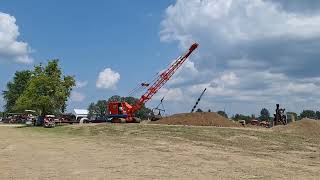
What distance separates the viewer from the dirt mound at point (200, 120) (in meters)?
58.1

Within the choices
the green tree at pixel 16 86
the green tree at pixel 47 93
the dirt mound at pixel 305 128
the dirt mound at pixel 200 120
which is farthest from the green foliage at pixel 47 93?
the green tree at pixel 16 86

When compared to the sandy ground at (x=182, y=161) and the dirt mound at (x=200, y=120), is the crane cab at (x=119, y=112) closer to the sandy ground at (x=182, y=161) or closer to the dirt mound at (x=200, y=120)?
the dirt mound at (x=200, y=120)

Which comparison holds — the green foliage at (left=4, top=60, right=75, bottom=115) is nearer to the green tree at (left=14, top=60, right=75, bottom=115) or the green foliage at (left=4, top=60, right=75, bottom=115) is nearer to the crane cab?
the green tree at (left=14, top=60, right=75, bottom=115)

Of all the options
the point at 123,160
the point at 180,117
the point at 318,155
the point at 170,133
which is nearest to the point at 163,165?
the point at 123,160

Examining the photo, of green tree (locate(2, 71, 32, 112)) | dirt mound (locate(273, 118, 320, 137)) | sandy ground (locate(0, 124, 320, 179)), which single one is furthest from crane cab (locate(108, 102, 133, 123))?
green tree (locate(2, 71, 32, 112))

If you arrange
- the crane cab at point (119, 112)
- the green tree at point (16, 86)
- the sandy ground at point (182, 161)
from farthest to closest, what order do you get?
the green tree at point (16, 86) < the crane cab at point (119, 112) < the sandy ground at point (182, 161)

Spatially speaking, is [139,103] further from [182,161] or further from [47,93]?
[182,161]

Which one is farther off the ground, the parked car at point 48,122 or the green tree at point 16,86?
the green tree at point 16,86

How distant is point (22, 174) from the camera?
18109 mm

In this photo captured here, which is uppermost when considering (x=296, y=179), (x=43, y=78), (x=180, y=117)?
(x=43, y=78)

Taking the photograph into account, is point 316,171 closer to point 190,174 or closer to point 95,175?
point 190,174

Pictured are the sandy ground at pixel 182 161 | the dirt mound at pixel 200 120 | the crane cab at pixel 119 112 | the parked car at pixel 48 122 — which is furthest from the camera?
the crane cab at pixel 119 112

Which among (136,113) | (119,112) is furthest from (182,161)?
(136,113)

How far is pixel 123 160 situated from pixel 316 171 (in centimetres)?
838
